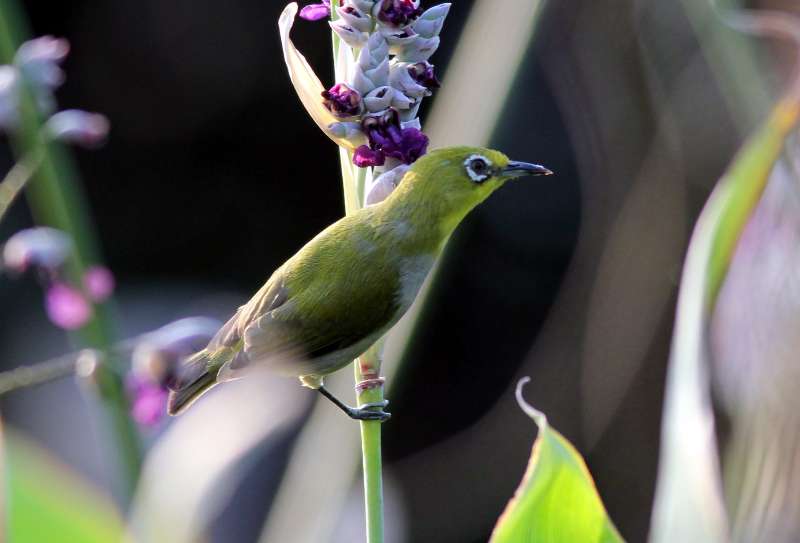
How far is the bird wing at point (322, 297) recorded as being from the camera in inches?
23.1

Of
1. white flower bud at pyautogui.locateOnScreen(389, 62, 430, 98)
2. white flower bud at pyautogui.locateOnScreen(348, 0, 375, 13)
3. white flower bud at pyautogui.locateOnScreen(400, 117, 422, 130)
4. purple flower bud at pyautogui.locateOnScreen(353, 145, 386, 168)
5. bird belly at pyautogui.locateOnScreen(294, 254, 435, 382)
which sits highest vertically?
white flower bud at pyautogui.locateOnScreen(348, 0, 375, 13)

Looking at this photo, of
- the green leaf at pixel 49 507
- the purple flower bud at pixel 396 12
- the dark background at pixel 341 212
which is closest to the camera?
the green leaf at pixel 49 507

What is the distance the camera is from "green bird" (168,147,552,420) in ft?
1.90

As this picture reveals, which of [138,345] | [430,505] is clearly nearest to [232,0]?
[430,505]

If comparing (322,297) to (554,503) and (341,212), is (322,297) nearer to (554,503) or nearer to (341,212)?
(554,503)

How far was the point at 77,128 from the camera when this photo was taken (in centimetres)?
68

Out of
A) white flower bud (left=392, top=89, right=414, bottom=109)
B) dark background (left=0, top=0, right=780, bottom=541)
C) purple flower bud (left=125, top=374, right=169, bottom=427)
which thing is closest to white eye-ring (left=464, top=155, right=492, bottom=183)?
white flower bud (left=392, top=89, right=414, bottom=109)

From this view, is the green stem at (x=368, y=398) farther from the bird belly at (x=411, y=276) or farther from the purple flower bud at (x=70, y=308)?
the purple flower bud at (x=70, y=308)

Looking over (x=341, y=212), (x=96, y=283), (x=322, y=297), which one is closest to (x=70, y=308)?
(x=96, y=283)

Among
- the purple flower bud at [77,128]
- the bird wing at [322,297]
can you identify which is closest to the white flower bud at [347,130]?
the bird wing at [322,297]

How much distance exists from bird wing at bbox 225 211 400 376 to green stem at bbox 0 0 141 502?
2.6 inches

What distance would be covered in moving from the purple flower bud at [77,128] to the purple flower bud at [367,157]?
0.75 feet

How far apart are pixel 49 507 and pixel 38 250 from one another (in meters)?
0.28

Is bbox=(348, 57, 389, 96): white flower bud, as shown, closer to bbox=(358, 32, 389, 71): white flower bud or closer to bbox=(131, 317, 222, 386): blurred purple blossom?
bbox=(358, 32, 389, 71): white flower bud
